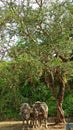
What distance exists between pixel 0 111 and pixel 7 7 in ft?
25.5

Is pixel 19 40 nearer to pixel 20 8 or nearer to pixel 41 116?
pixel 20 8

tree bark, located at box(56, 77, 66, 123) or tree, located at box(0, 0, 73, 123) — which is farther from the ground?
tree, located at box(0, 0, 73, 123)

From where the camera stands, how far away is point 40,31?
502 inches

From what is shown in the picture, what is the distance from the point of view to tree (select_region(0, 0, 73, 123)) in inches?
482

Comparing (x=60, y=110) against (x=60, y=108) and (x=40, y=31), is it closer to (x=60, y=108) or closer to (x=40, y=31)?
(x=60, y=108)

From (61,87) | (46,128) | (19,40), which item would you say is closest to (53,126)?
(46,128)

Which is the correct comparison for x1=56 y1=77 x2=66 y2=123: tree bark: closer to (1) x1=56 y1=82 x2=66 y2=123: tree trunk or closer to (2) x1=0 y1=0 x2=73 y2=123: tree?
(1) x1=56 y1=82 x2=66 y2=123: tree trunk

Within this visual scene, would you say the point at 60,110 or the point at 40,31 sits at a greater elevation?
the point at 40,31

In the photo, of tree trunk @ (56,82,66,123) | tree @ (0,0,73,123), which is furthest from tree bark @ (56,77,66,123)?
tree @ (0,0,73,123)

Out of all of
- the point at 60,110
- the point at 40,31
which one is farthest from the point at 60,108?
the point at 40,31

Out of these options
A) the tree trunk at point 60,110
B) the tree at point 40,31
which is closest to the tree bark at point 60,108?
the tree trunk at point 60,110

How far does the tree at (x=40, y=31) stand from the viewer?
12.2 meters

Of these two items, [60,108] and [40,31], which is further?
[60,108]

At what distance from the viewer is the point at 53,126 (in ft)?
47.3
